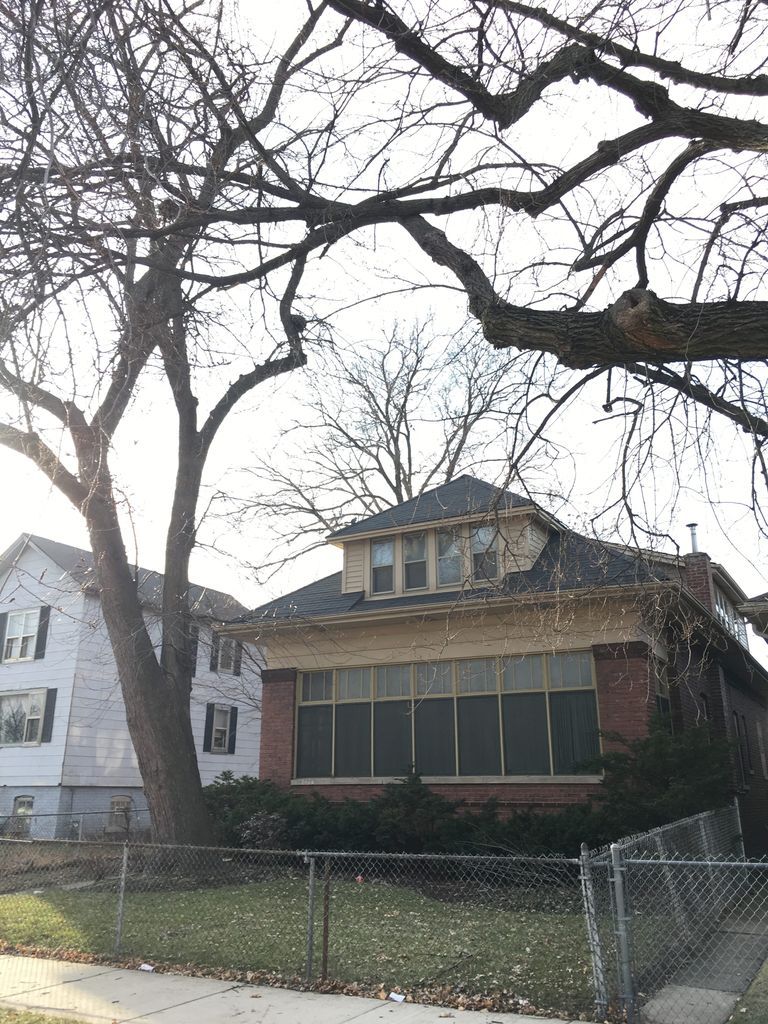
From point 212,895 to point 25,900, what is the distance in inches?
100

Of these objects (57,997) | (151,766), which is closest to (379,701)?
(151,766)

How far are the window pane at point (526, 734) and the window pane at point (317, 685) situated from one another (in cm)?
381

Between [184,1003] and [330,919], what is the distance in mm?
3428

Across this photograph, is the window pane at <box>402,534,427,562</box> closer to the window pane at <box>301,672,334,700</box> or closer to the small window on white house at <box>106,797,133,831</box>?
the window pane at <box>301,672,334,700</box>

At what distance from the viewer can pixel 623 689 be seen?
1376 cm

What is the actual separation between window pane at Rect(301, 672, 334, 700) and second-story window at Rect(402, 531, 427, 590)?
96.3 inches

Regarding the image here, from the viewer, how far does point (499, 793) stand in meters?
14.5

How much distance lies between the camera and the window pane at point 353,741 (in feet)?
53.1

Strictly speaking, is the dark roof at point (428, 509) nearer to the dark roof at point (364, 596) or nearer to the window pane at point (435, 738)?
the dark roof at point (364, 596)

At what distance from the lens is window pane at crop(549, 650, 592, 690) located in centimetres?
1438

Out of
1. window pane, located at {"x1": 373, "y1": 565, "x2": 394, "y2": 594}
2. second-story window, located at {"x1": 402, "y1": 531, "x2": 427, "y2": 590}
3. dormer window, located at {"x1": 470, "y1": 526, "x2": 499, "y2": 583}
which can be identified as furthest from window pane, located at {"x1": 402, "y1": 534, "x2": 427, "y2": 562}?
dormer window, located at {"x1": 470, "y1": 526, "x2": 499, "y2": 583}

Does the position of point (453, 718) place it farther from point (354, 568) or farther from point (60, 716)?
point (60, 716)

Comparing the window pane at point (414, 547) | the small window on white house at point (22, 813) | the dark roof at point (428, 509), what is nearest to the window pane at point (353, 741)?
the window pane at point (414, 547)

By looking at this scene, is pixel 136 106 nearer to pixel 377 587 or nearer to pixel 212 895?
pixel 212 895
